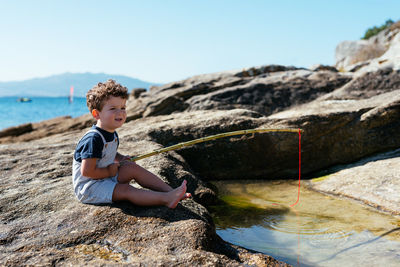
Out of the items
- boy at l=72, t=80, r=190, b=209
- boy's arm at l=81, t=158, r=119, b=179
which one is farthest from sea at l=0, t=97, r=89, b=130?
boy's arm at l=81, t=158, r=119, b=179

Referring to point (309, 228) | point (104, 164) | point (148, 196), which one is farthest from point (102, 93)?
point (309, 228)

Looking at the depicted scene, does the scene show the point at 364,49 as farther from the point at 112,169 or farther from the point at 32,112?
the point at 32,112

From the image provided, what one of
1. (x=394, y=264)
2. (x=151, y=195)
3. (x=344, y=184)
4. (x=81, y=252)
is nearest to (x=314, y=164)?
(x=344, y=184)

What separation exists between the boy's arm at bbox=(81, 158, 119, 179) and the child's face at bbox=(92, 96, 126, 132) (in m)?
0.35

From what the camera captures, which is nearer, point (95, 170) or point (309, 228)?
point (95, 170)

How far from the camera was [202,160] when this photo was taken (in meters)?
6.55

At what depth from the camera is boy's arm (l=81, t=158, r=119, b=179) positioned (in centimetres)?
309

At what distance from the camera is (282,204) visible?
5.12 m

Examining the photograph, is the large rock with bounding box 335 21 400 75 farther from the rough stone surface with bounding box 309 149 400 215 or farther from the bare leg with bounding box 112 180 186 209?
the bare leg with bounding box 112 180 186 209

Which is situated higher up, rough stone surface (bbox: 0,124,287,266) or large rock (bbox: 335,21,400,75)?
large rock (bbox: 335,21,400,75)

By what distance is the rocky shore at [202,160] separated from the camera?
8.48 feet

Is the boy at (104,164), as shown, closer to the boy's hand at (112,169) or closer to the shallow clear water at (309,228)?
the boy's hand at (112,169)

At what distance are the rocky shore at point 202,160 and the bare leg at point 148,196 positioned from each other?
0.08 meters

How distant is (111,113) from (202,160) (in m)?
3.52
